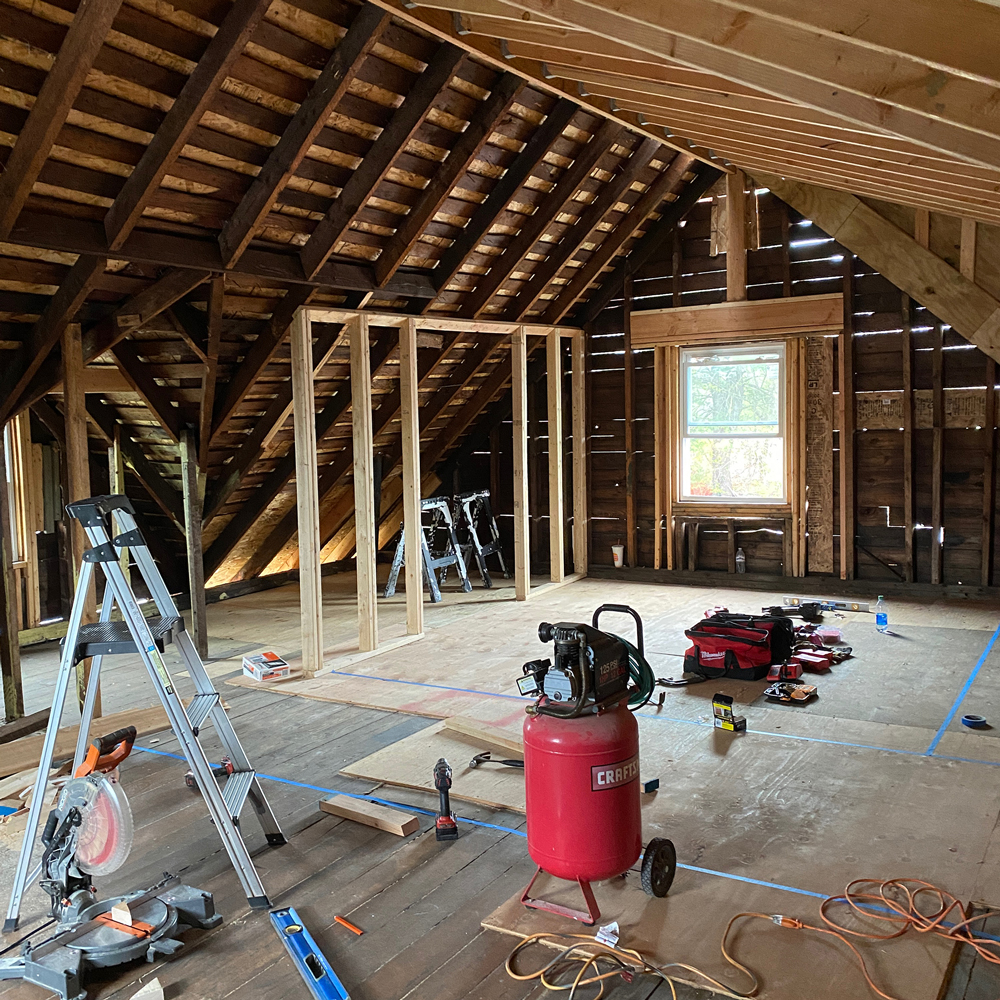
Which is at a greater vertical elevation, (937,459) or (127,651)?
(937,459)

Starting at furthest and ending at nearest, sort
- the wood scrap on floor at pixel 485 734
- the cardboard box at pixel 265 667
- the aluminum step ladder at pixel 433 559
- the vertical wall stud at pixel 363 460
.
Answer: the aluminum step ladder at pixel 433 559 → the vertical wall stud at pixel 363 460 → the cardboard box at pixel 265 667 → the wood scrap on floor at pixel 485 734

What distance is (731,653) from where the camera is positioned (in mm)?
5707

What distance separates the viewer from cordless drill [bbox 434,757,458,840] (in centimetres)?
364

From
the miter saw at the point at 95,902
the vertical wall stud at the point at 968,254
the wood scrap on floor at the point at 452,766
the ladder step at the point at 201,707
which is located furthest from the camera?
the vertical wall stud at the point at 968,254

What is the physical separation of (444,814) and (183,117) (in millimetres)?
3197

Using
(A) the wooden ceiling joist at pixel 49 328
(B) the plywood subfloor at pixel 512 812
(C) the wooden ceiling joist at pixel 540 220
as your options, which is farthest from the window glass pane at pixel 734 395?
(A) the wooden ceiling joist at pixel 49 328

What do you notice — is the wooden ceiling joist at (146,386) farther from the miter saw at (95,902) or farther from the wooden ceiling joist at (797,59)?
the wooden ceiling joist at (797,59)

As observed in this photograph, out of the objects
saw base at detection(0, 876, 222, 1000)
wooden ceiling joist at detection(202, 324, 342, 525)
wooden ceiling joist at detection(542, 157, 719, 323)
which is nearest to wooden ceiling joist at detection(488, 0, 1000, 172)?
saw base at detection(0, 876, 222, 1000)

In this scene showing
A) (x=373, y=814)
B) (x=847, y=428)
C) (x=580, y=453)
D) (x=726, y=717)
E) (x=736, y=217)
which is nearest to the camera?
(x=373, y=814)

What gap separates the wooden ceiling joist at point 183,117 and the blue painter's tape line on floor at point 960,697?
4445 millimetres

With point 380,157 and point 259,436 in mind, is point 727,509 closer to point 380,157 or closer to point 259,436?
point 259,436

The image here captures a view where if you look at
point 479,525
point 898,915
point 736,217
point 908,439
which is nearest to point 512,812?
point 898,915

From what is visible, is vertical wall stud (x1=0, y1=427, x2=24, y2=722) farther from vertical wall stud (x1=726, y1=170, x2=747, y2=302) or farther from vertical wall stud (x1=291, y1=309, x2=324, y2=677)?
vertical wall stud (x1=726, y1=170, x2=747, y2=302)

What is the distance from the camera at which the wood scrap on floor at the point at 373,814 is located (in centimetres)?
372
